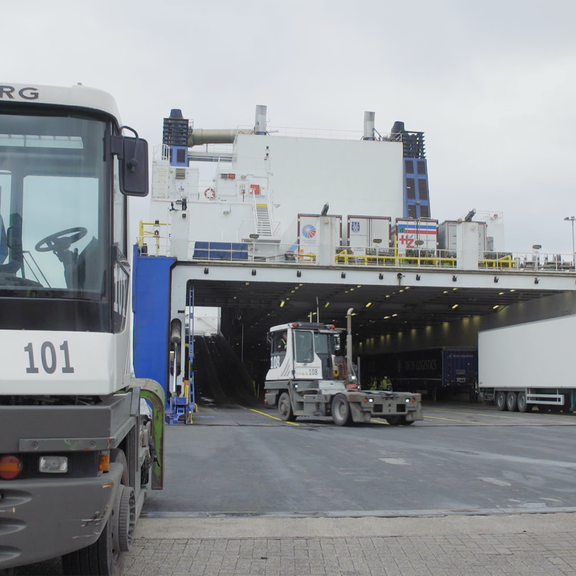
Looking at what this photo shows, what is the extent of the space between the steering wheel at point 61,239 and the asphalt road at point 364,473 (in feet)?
12.6

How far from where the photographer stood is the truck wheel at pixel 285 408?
67.5ft

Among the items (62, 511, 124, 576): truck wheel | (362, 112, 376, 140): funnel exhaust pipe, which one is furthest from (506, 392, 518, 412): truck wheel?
(362, 112, 376, 140): funnel exhaust pipe

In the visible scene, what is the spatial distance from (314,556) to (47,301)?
3122 mm

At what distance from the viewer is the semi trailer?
3.64 meters

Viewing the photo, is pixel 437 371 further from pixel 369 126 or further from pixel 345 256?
pixel 369 126

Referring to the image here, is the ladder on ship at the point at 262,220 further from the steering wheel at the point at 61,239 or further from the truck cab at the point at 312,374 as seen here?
the steering wheel at the point at 61,239

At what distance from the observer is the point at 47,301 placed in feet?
12.8

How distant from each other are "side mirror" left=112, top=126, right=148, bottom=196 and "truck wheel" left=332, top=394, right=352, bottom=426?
14.6 m

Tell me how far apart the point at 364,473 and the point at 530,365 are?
19532mm

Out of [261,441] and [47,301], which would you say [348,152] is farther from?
[47,301]

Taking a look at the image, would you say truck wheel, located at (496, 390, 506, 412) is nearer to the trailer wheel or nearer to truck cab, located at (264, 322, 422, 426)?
the trailer wheel

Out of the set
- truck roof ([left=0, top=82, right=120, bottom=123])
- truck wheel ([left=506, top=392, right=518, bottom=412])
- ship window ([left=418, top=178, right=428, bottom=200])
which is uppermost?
ship window ([left=418, top=178, right=428, bottom=200])

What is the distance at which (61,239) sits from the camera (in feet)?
13.4

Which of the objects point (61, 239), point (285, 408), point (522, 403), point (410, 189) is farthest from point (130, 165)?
point (410, 189)
